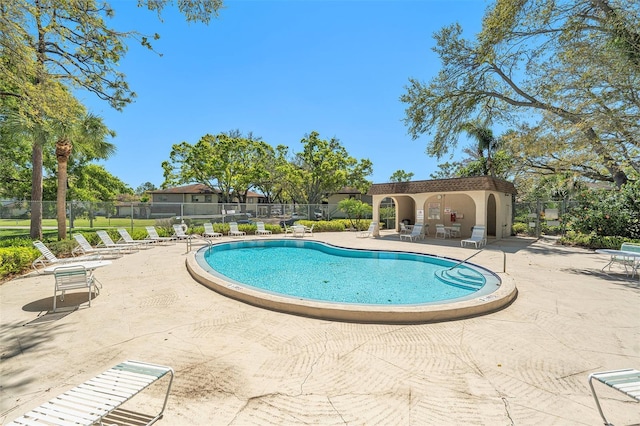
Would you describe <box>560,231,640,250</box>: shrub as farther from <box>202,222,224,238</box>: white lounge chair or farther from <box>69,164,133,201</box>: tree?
<box>69,164,133,201</box>: tree

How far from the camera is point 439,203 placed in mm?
18750

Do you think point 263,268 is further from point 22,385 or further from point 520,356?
point 520,356

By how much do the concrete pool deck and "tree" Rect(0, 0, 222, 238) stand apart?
4.62 metres

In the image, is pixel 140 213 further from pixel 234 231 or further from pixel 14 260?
pixel 14 260

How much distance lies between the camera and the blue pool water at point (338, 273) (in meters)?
7.46

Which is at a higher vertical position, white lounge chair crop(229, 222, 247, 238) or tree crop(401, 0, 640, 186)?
tree crop(401, 0, 640, 186)

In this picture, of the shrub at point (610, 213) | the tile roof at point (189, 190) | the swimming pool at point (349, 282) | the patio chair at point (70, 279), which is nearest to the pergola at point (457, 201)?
the shrub at point (610, 213)

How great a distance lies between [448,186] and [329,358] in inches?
542

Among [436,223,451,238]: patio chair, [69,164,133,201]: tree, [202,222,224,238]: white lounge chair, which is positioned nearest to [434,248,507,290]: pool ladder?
[436,223,451,238]: patio chair

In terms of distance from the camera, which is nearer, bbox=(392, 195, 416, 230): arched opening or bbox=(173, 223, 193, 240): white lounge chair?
bbox=(173, 223, 193, 240): white lounge chair

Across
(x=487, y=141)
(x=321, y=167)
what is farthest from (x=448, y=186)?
(x=321, y=167)

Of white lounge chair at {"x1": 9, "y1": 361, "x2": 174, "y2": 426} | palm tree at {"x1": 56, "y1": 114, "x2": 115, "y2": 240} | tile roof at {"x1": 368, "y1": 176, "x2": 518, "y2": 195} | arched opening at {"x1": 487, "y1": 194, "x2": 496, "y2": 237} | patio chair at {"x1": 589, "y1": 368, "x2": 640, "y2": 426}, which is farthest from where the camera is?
arched opening at {"x1": 487, "y1": 194, "x2": 496, "y2": 237}

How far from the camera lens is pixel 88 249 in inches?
430

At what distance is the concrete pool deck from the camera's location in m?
2.81
